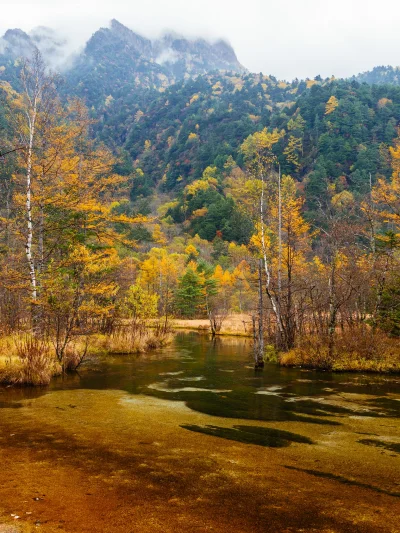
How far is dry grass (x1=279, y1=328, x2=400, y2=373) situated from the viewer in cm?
1303

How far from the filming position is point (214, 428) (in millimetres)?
6188

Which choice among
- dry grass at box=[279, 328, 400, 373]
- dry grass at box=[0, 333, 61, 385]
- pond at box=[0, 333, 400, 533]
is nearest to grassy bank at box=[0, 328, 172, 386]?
dry grass at box=[0, 333, 61, 385]

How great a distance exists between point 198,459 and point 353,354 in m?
10.2

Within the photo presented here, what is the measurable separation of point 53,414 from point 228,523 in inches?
181

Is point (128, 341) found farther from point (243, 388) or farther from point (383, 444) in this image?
point (383, 444)

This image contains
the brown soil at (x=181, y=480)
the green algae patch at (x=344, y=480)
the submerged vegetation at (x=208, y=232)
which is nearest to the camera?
the brown soil at (x=181, y=480)

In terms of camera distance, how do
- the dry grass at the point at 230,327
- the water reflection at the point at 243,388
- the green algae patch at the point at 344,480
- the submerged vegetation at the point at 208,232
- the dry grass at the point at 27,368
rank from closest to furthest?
the green algae patch at the point at 344,480 → the water reflection at the point at 243,388 → the dry grass at the point at 27,368 → the submerged vegetation at the point at 208,232 → the dry grass at the point at 230,327

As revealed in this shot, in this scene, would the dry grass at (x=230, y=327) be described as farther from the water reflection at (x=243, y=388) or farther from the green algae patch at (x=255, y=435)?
the green algae patch at (x=255, y=435)

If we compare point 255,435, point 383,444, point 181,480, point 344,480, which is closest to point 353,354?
point 383,444

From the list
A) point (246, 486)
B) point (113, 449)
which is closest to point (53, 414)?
point (113, 449)

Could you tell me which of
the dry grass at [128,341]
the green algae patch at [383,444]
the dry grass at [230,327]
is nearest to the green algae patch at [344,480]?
the green algae patch at [383,444]

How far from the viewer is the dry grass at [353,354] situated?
13.0 meters

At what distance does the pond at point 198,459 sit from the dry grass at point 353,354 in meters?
→ 3.41

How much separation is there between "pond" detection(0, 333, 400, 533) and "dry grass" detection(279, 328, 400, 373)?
3409mm
